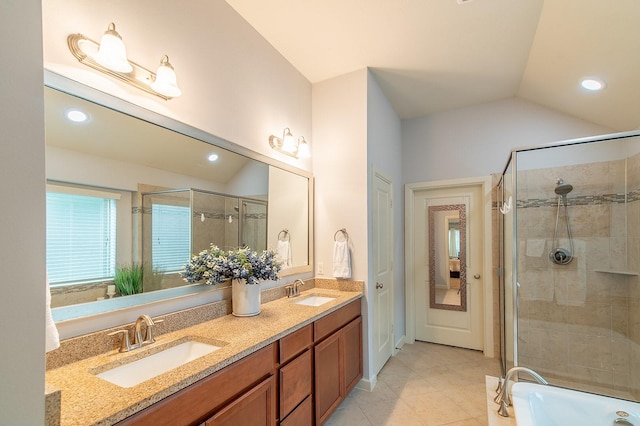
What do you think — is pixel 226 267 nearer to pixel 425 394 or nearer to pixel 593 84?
pixel 425 394

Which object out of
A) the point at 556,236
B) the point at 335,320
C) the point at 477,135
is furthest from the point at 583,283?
the point at 335,320

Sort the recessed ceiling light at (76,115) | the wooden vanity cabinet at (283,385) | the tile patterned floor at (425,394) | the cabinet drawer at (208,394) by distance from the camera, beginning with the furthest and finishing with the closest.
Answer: the tile patterned floor at (425,394) < the recessed ceiling light at (76,115) < the wooden vanity cabinet at (283,385) < the cabinet drawer at (208,394)

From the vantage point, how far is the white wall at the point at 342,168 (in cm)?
280

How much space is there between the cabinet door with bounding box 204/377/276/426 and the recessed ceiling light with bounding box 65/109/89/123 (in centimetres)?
137

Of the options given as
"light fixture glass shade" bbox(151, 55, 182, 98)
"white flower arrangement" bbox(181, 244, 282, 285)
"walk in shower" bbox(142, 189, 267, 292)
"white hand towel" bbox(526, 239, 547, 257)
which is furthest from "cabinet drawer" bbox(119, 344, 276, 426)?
"white hand towel" bbox(526, 239, 547, 257)

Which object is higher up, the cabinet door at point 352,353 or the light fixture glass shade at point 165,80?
the light fixture glass shade at point 165,80

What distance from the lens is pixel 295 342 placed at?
1.80m

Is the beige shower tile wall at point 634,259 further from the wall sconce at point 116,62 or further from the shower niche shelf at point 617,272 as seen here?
the wall sconce at point 116,62

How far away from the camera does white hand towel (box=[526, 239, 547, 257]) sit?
9.37 ft

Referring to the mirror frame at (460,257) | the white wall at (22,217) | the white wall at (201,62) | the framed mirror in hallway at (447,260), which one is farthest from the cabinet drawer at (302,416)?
the mirror frame at (460,257)

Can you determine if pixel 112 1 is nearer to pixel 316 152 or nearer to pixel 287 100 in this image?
pixel 287 100

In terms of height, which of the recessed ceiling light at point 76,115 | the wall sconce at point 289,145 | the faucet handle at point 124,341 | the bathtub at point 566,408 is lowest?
the bathtub at point 566,408

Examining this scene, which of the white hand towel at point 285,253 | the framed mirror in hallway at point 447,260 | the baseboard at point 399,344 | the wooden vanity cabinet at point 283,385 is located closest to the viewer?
the wooden vanity cabinet at point 283,385

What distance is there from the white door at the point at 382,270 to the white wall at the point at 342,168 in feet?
0.78
